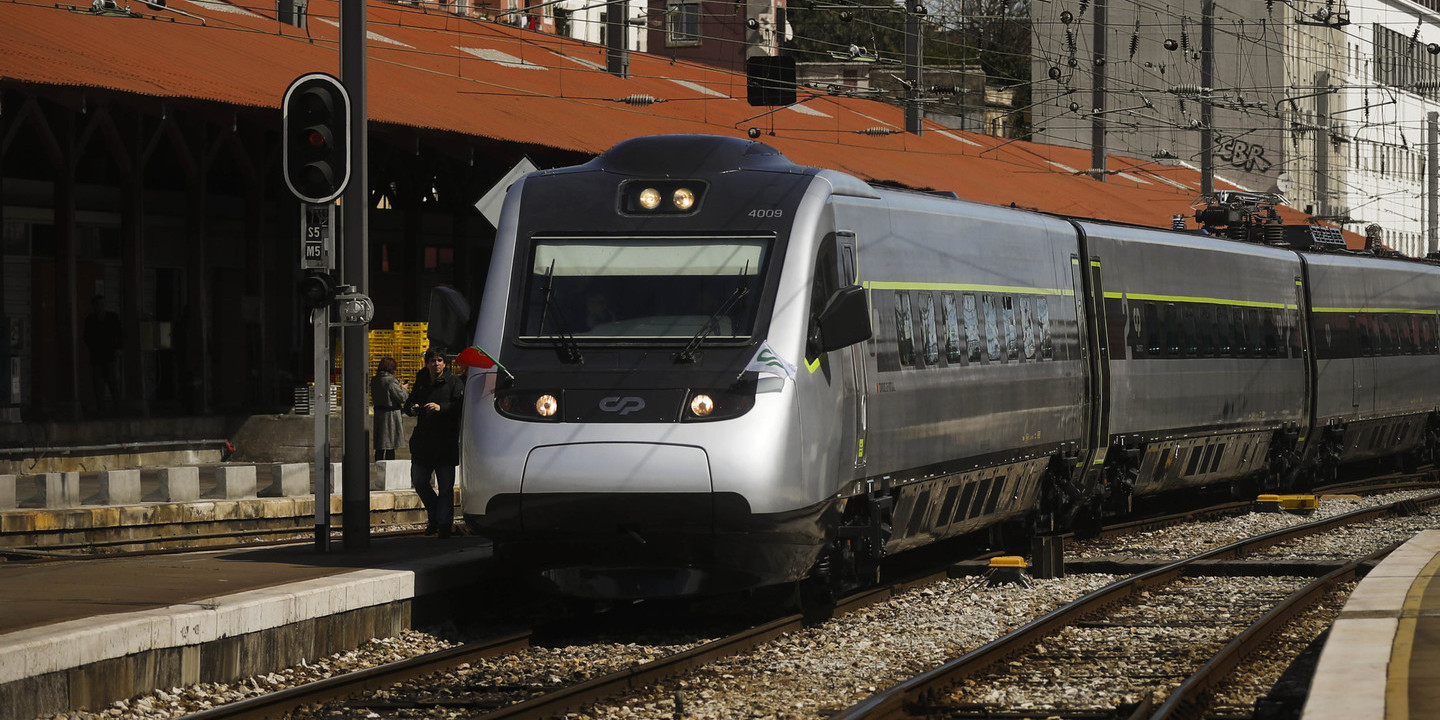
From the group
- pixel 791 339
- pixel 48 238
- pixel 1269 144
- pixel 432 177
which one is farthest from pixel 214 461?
pixel 1269 144

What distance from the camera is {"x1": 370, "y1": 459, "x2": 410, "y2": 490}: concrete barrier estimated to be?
22703mm

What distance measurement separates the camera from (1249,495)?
1111 inches

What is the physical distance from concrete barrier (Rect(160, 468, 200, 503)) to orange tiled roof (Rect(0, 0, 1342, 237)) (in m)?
3.95

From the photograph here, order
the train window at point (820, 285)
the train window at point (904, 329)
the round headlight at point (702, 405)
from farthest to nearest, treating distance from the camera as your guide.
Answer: the train window at point (904, 329)
the train window at point (820, 285)
the round headlight at point (702, 405)

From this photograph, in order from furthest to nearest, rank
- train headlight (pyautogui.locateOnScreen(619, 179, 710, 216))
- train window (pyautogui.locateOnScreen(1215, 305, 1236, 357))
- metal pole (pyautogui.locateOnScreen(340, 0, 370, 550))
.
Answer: train window (pyautogui.locateOnScreen(1215, 305, 1236, 357)) < metal pole (pyautogui.locateOnScreen(340, 0, 370, 550)) < train headlight (pyautogui.locateOnScreen(619, 179, 710, 216))

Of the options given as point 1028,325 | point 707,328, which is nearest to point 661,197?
point 707,328

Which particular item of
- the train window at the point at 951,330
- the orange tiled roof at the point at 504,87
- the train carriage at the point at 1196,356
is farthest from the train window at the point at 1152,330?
the orange tiled roof at the point at 504,87

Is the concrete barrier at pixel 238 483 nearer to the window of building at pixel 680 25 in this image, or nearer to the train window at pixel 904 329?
the train window at pixel 904 329

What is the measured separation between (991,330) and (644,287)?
14.9 ft

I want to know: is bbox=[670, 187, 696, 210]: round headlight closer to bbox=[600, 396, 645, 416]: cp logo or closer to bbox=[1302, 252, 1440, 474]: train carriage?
bbox=[600, 396, 645, 416]: cp logo

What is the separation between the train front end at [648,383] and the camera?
480 inches

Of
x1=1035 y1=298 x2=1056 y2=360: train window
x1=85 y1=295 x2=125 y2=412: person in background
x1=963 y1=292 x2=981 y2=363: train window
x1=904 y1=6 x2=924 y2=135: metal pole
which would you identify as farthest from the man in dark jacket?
x1=904 y1=6 x2=924 y2=135: metal pole

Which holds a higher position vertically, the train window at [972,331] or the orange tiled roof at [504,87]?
the orange tiled roof at [504,87]

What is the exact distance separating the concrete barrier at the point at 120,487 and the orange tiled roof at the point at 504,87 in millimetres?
3838
